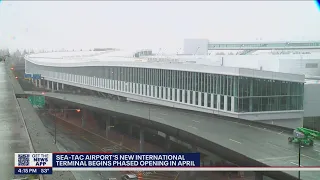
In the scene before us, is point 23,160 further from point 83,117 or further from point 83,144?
point 83,117

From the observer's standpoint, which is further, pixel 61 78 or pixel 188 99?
pixel 61 78

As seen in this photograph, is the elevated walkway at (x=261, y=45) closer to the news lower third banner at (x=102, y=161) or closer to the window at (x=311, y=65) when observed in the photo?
the window at (x=311, y=65)

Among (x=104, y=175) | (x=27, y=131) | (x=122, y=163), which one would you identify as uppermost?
(x=122, y=163)

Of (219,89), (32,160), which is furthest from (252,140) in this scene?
(32,160)

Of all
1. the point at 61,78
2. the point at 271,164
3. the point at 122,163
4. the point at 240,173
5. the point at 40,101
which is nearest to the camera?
the point at 122,163

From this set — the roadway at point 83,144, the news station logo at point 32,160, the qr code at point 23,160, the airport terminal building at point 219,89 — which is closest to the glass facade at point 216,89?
the airport terminal building at point 219,89

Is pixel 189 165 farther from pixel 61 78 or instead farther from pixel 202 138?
pixel 61 78

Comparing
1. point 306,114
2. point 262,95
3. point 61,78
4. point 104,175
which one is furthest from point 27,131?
point 61,78
